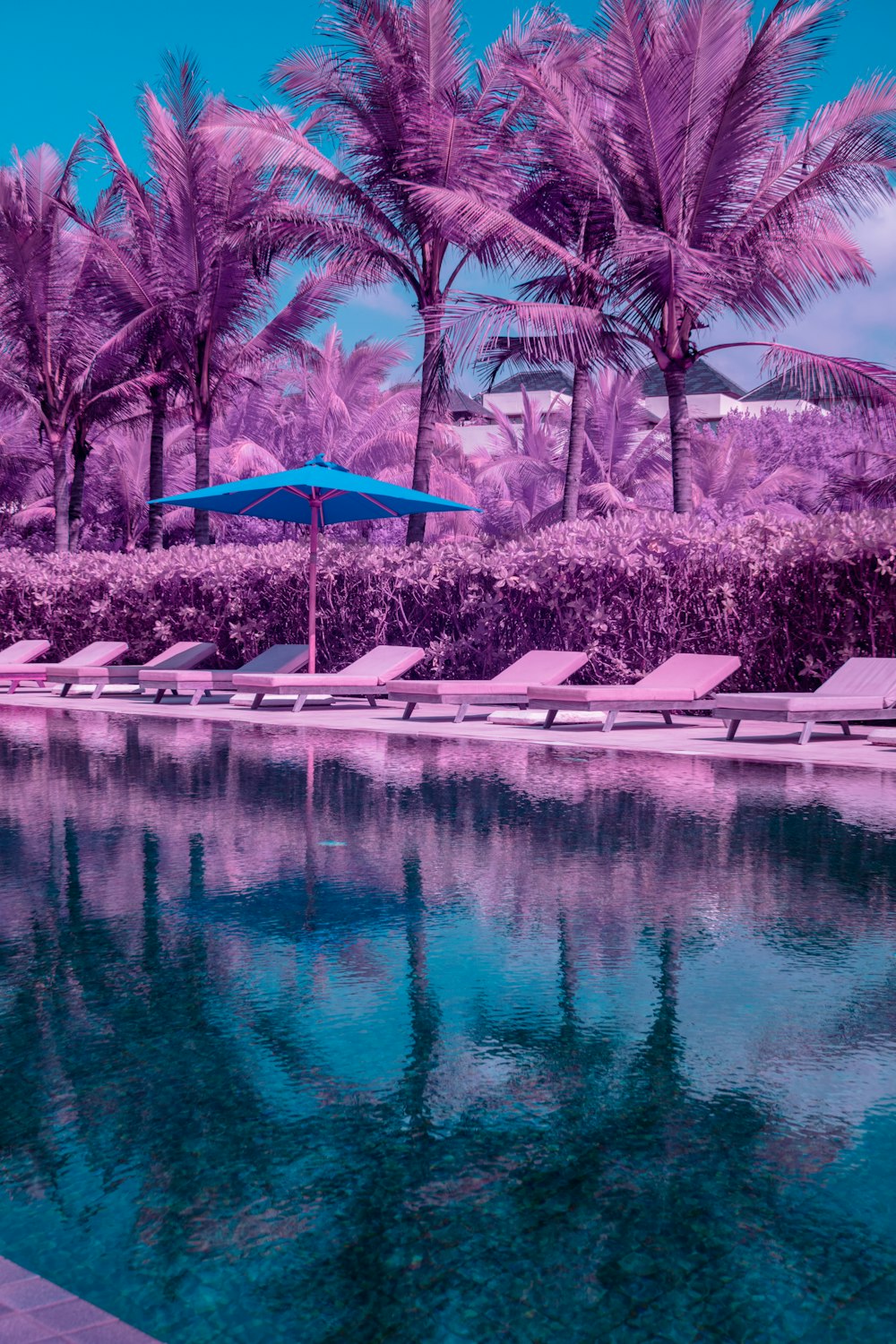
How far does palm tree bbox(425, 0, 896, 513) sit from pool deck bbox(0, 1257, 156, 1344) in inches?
666

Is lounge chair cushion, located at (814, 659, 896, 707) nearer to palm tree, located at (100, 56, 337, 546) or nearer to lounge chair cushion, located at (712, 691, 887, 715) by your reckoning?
lounge chair cushion, located at (712, 691, 887, 715)

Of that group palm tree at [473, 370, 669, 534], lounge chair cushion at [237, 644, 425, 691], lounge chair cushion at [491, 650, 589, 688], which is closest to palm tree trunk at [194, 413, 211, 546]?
lounge chair cushion at [237, 644, 425, 691]

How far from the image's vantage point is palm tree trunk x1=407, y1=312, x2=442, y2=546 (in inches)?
853

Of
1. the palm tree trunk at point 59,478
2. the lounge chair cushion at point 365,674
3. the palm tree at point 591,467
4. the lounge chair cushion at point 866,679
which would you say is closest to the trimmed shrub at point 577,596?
the lounge chair cushion at point 365,674

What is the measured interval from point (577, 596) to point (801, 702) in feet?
18.7

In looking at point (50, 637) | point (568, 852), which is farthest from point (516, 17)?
point (568, 852)

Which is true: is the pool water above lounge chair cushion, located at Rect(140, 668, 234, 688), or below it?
below

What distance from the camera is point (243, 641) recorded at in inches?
893

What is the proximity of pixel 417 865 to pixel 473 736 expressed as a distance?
7382mm

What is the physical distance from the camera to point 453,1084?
3643mm

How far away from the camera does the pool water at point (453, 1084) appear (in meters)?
2.58

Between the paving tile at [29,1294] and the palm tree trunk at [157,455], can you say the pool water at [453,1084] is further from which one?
the palm tree trunk at [157,455]

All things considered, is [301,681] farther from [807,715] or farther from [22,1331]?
[22,1331]

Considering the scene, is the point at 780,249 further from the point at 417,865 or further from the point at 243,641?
the point at 417,865
